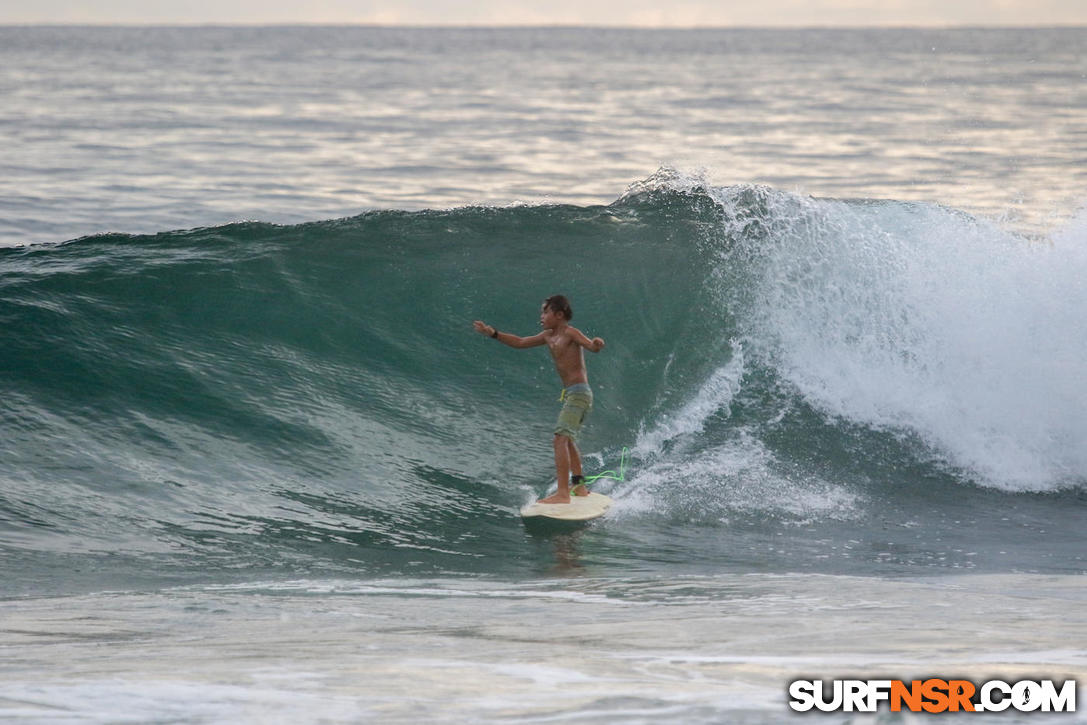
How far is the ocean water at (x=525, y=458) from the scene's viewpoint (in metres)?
3.72

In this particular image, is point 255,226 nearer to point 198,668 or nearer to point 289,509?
point 289,509

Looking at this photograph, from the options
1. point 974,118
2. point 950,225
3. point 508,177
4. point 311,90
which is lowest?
point 950,225

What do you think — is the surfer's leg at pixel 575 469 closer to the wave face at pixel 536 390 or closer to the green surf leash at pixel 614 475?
the wave face at pixel 536 390

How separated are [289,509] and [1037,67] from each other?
230ft

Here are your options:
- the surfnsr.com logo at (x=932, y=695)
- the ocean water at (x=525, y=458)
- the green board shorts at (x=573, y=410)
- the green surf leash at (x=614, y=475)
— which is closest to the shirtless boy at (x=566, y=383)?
the green board shorts at (x=573, y=410)

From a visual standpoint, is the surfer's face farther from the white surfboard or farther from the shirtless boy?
the white surfboard

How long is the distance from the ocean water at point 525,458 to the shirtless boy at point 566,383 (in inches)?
16.8

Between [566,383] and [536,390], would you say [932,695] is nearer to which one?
[566,383]

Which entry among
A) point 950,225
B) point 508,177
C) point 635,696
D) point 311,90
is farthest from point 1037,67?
point 635,696

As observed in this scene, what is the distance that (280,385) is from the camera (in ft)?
30.3

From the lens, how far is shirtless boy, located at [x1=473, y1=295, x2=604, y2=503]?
7484 mm

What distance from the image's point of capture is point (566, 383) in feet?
Answer: 25.2

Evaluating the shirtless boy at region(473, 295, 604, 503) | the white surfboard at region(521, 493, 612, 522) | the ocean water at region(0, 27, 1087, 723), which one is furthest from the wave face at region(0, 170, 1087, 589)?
the shirtless boy at region(473, 295, 604, 503)

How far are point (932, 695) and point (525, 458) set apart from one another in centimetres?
567
